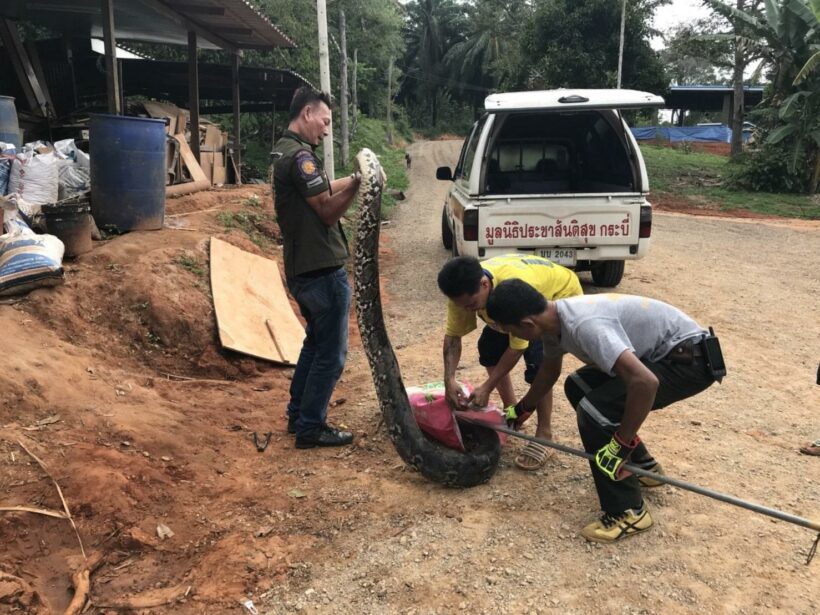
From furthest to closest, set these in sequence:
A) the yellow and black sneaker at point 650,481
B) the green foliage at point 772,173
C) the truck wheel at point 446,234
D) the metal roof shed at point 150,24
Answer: the green foliage at point 772,173
the truck wheel at point 446,234
the metal roof shed at point 150,24
the yellow and black sneaker at point 650,481

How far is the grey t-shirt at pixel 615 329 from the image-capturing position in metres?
2.63

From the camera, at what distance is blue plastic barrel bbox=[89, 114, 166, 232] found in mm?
6398

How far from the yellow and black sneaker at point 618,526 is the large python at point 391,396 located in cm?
66

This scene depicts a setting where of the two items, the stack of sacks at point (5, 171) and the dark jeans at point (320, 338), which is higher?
the stack of sacks at point (5, 171)

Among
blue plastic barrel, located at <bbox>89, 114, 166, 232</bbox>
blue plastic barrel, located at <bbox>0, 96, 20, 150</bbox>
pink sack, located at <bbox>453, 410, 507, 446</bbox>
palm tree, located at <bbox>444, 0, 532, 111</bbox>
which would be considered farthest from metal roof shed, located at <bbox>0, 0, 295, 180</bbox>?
palm tree, located at <bbox>444, 0, 532, 111</bbox>

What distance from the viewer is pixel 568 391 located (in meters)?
3.29

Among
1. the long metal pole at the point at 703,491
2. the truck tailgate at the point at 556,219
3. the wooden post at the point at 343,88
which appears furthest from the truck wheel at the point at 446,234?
the wooden post at the point at 343,88

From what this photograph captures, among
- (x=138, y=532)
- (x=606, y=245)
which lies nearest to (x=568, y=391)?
(x=138, y=532)

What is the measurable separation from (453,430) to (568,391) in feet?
2.28

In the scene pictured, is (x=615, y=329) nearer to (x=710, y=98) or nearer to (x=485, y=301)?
(x=485, y=301)

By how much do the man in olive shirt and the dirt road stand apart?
35cm

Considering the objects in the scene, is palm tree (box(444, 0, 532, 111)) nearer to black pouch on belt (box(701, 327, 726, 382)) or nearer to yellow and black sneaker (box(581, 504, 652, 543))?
black pouch on belt (box(701, 327, 726, 382))

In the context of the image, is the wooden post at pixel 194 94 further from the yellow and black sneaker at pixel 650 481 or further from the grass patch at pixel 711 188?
the grass patch at pixel 711 188

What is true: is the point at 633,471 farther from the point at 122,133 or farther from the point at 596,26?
the point at 596,26
